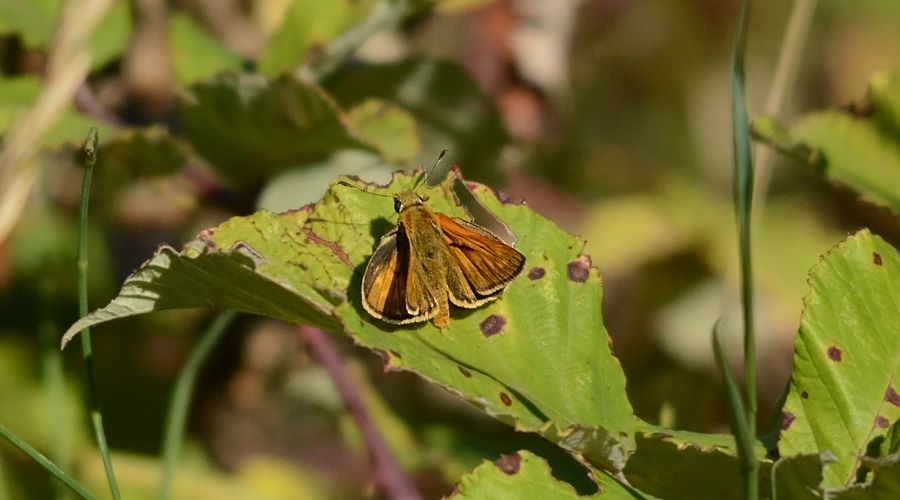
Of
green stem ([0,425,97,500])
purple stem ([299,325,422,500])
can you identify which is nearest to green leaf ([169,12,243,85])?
purple stem ([299,325,422,500])

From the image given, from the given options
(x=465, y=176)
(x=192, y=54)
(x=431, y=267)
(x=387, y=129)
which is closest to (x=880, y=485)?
(x=431, y=267)

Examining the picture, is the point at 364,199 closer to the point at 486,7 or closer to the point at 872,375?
the point at 872,375

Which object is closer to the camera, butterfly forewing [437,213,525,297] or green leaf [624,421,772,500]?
green leaf [624,421,772,500]

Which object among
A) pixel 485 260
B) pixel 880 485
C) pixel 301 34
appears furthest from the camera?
pixel 301 34

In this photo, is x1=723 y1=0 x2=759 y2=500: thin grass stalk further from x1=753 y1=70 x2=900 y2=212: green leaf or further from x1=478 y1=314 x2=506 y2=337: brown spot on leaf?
x1=753 y1=70 x2=900 y2=212: green leaf

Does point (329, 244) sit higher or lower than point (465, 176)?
lower

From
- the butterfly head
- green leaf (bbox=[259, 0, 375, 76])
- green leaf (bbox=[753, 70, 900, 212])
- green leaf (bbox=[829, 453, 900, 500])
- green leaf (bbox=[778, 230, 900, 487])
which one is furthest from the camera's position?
green leaf (bbox=[259, 0, 375, 76])

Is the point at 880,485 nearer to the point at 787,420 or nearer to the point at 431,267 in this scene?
the point at 787,420
